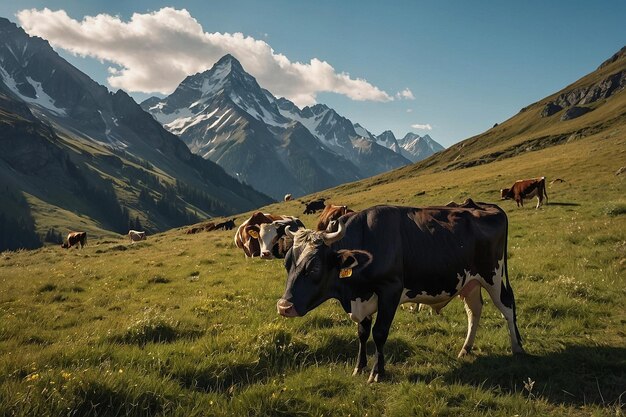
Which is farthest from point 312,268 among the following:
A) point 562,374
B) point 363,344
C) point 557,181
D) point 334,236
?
point 557,181

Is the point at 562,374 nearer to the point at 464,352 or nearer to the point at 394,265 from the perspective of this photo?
the point at 464,352

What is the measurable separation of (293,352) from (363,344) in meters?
1.34

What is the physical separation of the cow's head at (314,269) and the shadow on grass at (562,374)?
88.2 inches

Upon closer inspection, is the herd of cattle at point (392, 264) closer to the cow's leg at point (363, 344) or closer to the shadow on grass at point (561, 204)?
the cow's leg at point (363, 344)

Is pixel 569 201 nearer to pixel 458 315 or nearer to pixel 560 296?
pixel 560 296

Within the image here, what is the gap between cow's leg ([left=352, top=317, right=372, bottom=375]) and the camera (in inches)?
283

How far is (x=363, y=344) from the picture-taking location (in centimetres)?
737

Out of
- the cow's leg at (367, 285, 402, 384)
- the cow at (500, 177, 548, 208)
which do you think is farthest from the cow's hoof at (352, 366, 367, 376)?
the cow at (500, 177, 548, 208)

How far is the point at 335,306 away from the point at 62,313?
308 inches

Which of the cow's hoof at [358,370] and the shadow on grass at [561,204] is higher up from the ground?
the shadow on grass at [561,204]

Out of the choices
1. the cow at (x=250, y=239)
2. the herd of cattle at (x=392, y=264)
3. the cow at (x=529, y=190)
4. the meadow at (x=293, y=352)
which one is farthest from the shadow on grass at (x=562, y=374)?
the cow at (x=529, y=190)

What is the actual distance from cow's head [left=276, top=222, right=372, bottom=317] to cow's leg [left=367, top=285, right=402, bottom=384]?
28.7 inches

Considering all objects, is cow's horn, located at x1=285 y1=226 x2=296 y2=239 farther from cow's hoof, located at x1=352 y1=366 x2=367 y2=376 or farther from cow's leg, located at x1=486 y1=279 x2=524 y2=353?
cow's leg, located at x1=486 y1=279 x2=524 y2=353

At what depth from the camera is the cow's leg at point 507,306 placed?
806cm
